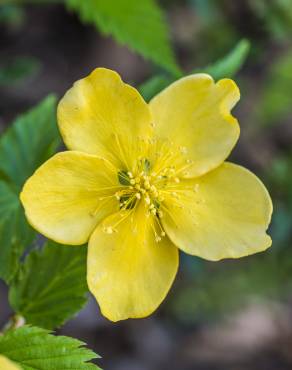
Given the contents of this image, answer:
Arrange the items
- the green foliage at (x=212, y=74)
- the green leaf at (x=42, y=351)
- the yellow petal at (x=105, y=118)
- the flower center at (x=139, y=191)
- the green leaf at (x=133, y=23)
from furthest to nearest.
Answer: the green leaf at (x=133, y=23) < the green foliage at (x=212, y=74) < the flower center at (x=139, y=191) < the yellow petal at (x=105, y=118) < the green leaf at (x=42, y=351)

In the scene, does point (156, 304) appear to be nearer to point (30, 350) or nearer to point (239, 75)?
point (30, 350)

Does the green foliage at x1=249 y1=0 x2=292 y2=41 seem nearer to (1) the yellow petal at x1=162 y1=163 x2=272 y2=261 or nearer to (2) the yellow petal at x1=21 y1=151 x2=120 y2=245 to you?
(1) the yellow petal at x1=162 y1=163 x2=272 y2=261

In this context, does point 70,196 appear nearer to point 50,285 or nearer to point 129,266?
point 129,266

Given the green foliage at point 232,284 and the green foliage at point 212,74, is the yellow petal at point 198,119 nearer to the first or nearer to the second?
the green foliage at point 212,74

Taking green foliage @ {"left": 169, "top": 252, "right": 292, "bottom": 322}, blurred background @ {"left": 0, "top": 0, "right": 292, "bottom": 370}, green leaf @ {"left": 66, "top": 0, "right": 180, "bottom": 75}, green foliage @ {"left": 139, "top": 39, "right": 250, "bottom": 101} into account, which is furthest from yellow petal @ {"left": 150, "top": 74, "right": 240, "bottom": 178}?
green foliage @ {"left": 169, "top": 252, "right": 292, "bottom": 322}

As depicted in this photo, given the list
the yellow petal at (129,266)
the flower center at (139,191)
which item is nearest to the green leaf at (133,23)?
the flower center at (139,191)

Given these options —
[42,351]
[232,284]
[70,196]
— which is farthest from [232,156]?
[42,351]
